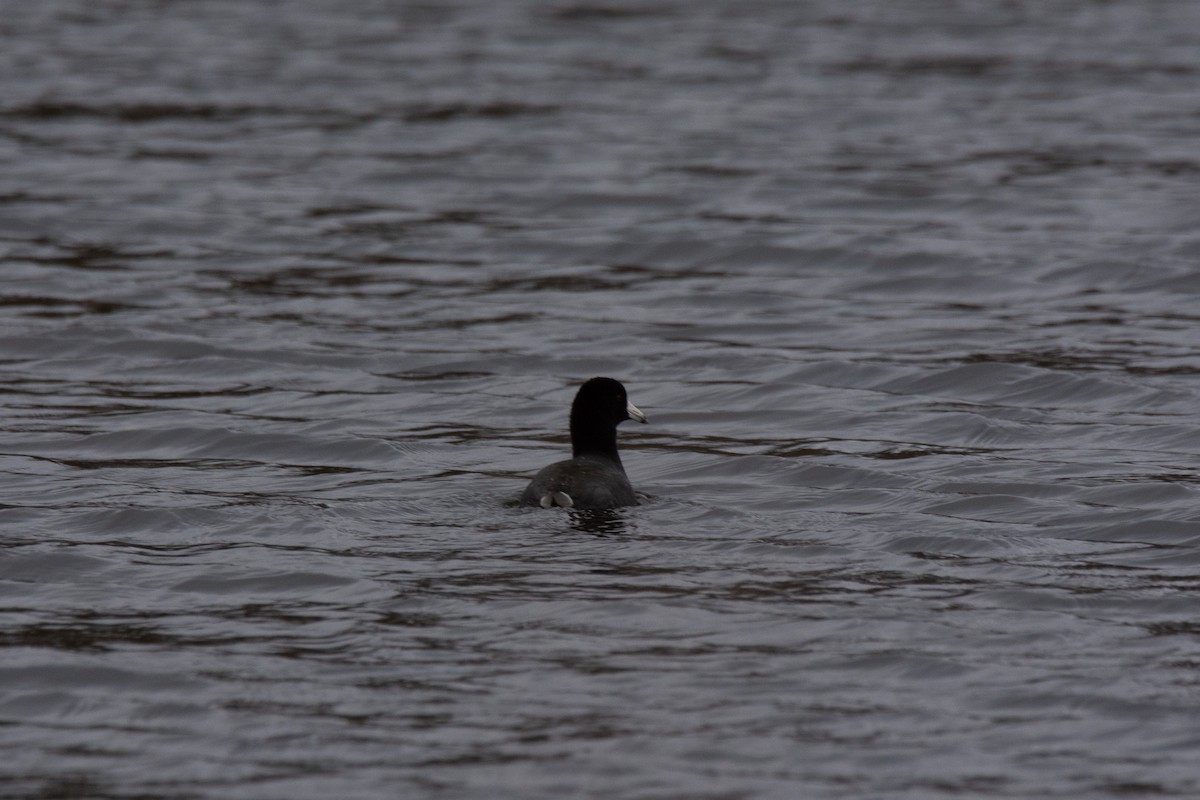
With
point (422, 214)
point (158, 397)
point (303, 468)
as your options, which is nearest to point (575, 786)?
point (303, 468)

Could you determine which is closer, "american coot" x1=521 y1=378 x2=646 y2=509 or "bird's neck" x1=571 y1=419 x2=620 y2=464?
"american coot" x1=521 y1=378 x2=646 y2=509

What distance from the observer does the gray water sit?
696 centimetres

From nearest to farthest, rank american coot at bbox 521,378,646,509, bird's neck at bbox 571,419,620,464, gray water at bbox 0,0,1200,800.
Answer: gray water at bbox 0,0,1200,800 → american coot at bbox 521,378,646,509 → bird's neck at bbox 571,419,620,464

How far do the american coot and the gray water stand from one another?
126 mm

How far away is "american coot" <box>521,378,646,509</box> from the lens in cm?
972

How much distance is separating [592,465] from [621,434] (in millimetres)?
2486

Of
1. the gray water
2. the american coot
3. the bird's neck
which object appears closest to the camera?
the gray water

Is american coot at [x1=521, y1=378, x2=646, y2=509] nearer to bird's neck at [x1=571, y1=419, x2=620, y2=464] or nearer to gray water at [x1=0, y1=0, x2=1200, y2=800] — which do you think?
bird's neck at [x1=571, y1=419, x2=620, y2=464]

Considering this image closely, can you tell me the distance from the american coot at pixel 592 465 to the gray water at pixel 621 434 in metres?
0.13

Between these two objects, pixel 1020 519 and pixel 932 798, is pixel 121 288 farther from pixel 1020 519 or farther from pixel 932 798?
pixel 932 798

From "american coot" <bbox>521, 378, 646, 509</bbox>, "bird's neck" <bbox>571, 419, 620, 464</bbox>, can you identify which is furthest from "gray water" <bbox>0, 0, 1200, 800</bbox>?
"bird's neck" <bbox>571, 419, 620, 464</bbox>

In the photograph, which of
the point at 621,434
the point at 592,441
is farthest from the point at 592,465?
the point at 621,434

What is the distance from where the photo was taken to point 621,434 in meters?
12.5

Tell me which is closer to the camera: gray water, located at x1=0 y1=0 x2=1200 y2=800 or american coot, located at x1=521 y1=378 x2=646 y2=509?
gray water, located at x1=0 y1=0 x2=1200 y2=800
